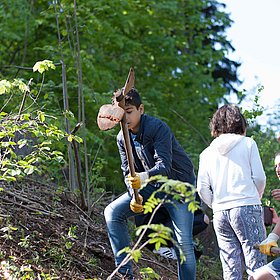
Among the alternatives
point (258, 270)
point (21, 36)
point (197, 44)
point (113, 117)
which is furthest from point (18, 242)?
point (197, 44)

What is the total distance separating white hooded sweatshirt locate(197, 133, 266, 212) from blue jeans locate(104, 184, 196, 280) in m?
0.26

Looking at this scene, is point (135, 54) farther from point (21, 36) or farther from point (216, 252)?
point (216, 252)

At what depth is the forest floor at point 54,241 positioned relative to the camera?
5477 millimetres

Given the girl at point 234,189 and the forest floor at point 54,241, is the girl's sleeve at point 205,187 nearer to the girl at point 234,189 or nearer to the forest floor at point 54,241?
the girl at point 234,189

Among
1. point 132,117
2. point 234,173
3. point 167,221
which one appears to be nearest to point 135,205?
point 167,221

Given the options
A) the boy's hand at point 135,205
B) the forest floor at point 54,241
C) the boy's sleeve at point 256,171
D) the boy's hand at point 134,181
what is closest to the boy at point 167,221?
the forest floor at point 54,241

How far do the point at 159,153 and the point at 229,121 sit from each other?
63 cm

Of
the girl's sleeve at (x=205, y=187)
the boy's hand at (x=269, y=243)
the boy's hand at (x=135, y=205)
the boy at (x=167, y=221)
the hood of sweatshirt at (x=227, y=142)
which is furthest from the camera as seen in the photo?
the boy at (x=167, y=221)

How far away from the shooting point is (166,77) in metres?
15.5

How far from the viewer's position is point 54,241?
6059 millimetres

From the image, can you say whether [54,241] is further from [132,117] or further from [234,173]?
[234,173]

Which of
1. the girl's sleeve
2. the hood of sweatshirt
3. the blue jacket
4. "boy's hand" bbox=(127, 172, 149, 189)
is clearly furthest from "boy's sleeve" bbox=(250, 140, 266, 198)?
"boy's hand" bbox=(127, 172, 149, 189)

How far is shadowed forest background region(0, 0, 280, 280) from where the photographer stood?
5.72 metres

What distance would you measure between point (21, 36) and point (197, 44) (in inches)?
189
